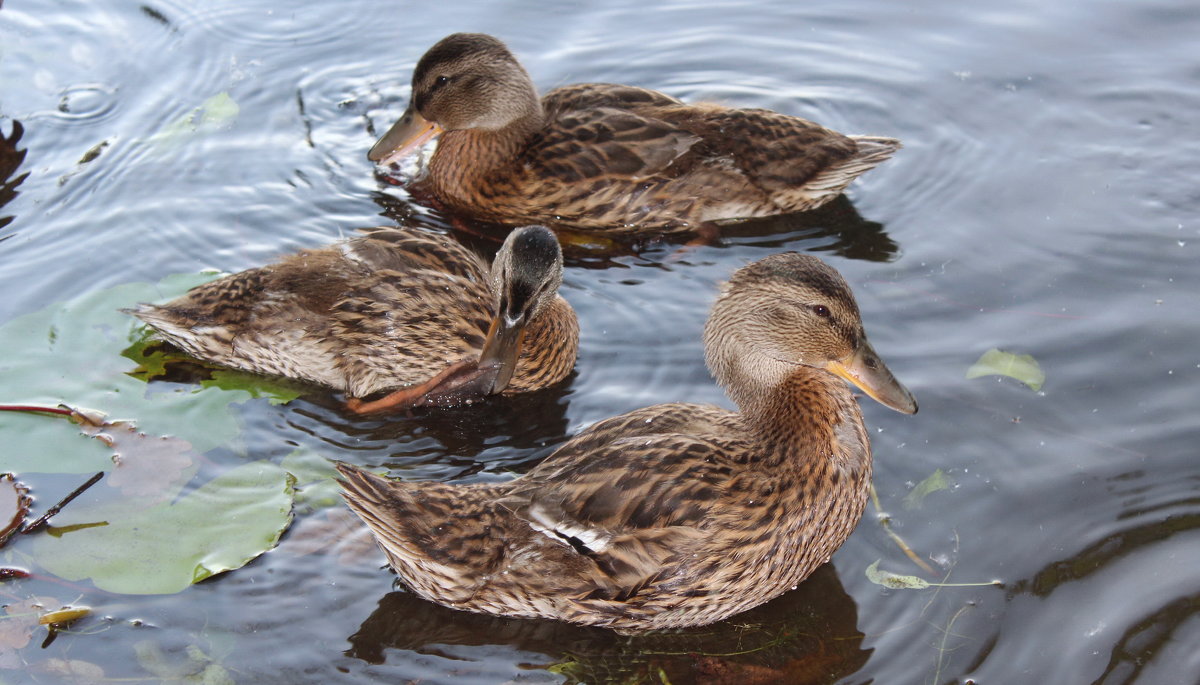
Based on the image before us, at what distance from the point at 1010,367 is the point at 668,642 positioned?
2.42 metres

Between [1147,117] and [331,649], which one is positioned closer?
[331,649]

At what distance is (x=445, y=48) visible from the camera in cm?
791

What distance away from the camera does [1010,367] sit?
6035 millimetres

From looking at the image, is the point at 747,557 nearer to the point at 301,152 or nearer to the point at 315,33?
the point at 301,152

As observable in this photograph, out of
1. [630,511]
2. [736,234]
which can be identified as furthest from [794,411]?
[736,234]

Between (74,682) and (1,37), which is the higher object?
(1,37)

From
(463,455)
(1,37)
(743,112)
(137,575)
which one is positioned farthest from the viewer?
(1,37)

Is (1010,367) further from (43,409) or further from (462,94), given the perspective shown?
(43,409)

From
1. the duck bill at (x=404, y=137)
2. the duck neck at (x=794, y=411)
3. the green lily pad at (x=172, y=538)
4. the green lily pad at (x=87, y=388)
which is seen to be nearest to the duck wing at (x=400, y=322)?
the green lily pad at (x=87, y=388)

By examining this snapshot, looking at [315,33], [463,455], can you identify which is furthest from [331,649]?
[315,33]

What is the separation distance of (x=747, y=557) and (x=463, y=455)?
168 centimetres

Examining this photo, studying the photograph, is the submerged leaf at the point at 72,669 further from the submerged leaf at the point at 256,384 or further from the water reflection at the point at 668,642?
the submerged leaf at the point at 256,384

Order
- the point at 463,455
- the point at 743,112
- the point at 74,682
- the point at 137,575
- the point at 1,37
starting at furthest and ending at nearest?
the point at 1,37, the point at 743,112, the point at 463,455, the point at 137,575, the point at 74,682

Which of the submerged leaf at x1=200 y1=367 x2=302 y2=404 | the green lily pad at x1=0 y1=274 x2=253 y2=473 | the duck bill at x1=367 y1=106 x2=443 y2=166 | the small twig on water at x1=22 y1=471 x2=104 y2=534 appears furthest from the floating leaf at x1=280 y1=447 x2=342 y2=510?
the duck bill at x1=367 y1=106 x2=443 y2=166
